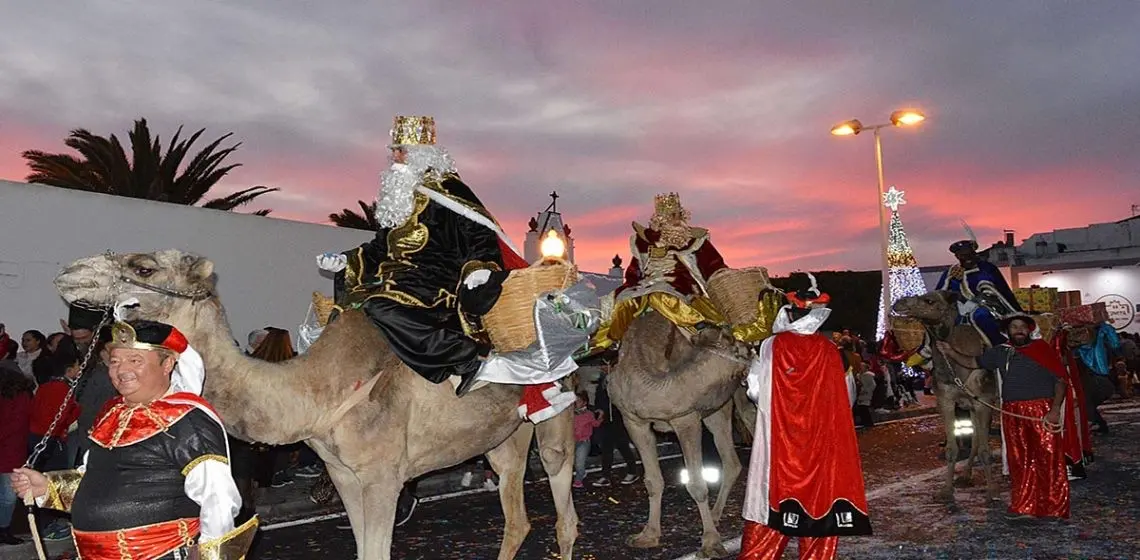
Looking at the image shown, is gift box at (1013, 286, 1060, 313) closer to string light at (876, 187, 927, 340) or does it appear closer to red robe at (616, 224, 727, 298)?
red robe at (616, 224, 727, 298)

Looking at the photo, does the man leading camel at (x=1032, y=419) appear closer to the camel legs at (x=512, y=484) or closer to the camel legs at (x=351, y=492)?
the camel legs at (x=512, y=484)

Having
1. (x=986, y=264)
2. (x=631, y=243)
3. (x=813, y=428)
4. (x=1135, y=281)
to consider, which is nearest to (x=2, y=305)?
(x=631, y=243)

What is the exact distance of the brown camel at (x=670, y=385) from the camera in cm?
791

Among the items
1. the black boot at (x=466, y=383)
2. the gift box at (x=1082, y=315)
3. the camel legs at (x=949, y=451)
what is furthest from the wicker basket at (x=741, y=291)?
the gift box at (x=1082, y=315)

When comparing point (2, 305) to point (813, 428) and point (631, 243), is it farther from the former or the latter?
point (813, 428)

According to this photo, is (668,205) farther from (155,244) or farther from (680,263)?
(155,244)

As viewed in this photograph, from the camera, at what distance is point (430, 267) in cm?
588

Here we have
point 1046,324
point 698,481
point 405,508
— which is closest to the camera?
point 698,481

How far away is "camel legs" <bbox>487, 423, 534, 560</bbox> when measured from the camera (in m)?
6.74

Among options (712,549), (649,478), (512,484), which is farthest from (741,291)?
(512,484)

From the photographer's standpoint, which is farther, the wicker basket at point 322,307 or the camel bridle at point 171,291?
the wicker basket at point 322,307

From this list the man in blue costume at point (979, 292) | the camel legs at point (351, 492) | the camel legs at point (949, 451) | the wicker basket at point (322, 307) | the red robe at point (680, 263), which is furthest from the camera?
the man in blue costume at point (979, 292)

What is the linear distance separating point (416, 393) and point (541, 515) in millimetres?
4797

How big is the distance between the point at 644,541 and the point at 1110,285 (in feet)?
114
